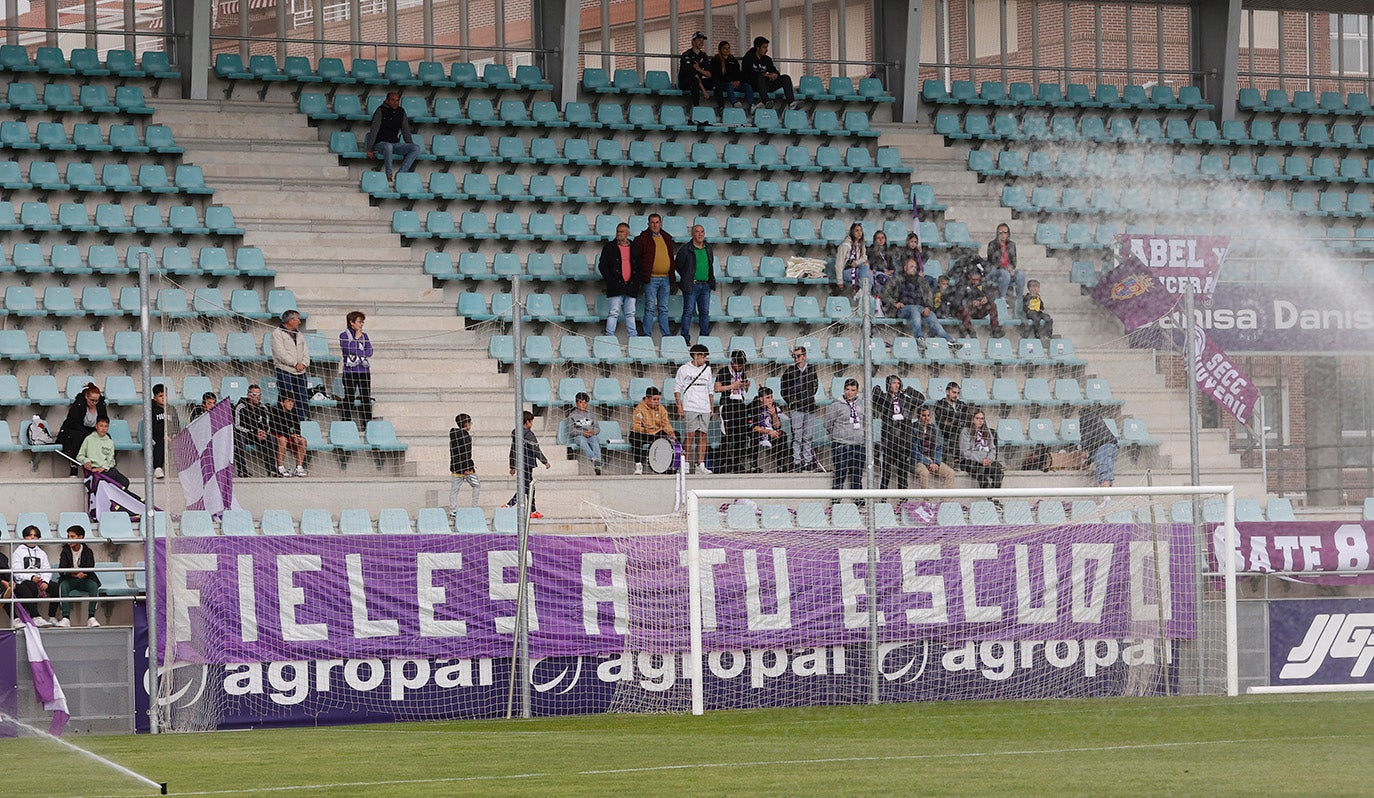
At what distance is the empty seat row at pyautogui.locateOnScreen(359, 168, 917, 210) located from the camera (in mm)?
22078

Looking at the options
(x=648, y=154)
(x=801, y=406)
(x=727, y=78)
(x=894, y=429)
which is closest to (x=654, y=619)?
(x=894, y=429)

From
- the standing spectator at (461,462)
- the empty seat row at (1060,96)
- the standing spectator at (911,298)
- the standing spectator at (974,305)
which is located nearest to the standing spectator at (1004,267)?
the standing spectator at (974,305)

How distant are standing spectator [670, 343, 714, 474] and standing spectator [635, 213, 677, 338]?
3.38 m

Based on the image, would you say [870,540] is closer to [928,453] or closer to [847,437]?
[847,437]

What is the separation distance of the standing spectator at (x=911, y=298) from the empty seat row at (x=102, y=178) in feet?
25.6

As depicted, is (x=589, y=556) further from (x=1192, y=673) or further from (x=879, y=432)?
(x=1192, y=673)

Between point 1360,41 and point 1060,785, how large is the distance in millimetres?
24312

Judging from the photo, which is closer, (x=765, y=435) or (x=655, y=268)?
(x=765, y=435)

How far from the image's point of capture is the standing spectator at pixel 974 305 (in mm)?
21500

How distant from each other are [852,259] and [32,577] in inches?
418

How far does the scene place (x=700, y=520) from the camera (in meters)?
14.7

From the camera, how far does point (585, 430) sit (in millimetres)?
17891

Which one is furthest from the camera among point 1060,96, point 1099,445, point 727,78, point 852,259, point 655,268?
point 1060,96

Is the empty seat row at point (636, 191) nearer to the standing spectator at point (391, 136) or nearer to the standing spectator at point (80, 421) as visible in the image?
the standing spectator at point (391, 136)
